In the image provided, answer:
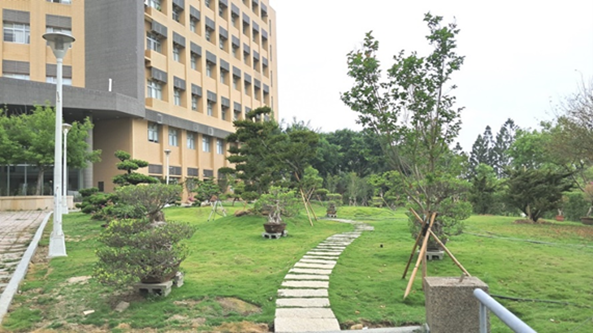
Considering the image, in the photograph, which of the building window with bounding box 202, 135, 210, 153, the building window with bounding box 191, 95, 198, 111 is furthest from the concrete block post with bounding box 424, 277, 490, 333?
the building window with bounding box 202, 135, 210, 153

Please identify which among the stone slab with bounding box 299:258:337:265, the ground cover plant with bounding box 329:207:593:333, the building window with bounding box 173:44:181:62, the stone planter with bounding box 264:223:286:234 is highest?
the building window with bounding box 173:44:181:62

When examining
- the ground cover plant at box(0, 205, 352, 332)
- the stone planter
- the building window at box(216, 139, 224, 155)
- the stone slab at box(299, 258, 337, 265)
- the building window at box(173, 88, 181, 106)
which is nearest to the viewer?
the ground cover plant at box(0, 205, 352, 332)

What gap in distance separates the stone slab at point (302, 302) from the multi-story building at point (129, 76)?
76.5ft

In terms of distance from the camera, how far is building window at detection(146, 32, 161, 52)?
29.3m

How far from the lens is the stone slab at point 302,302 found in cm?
514

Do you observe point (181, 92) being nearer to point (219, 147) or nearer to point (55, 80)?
point (219, 147)

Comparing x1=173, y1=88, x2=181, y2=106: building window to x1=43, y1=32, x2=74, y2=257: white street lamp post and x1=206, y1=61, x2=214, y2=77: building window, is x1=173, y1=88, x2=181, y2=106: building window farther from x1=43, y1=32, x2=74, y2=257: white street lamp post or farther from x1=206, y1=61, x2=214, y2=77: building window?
x1=43, y1=32, x2=74, y2=257: white street lamp post

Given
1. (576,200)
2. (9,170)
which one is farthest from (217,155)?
(576,200)

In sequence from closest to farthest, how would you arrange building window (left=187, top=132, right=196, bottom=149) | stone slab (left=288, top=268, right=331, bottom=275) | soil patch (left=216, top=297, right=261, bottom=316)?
soil patch (left=216, top=297, right=261, bottom=316), stone slab (left=288, top=268, right=331, bottom=275), building window (left=187, top=132, right=196, bottom=149)

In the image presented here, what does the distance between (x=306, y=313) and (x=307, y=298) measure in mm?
579

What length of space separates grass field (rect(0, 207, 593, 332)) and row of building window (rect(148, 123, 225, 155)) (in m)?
20.2

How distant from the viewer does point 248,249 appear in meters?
9.74

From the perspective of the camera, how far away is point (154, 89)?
29766 mm

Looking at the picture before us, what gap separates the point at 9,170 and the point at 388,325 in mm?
27141
